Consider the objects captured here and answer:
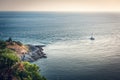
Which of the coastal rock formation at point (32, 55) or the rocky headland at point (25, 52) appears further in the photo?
the coastal rock formation at point (32, 55)

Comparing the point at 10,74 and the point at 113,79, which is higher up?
the point at 10,74

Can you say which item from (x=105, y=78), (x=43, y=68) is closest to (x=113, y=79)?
(x=105, y=78)

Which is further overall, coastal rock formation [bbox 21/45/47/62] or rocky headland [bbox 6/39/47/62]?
coastal rock formation [bbox 21/45/47/62]

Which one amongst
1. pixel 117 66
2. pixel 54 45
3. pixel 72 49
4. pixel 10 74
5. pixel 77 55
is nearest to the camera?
pixel 10 74

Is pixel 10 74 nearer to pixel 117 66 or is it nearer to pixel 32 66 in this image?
pixel 32 66

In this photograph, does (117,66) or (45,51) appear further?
(45,51)

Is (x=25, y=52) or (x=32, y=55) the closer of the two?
(x=25, y=52)

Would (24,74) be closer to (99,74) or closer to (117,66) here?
(99,74)

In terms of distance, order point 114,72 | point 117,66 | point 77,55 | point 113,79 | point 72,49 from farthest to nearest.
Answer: point 72,49
point 77,55
point 117,66
point 114,72
point 113,79

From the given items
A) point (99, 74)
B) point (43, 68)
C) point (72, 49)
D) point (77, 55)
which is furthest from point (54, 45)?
point (99, 74)

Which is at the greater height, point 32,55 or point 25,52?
point 25,52
